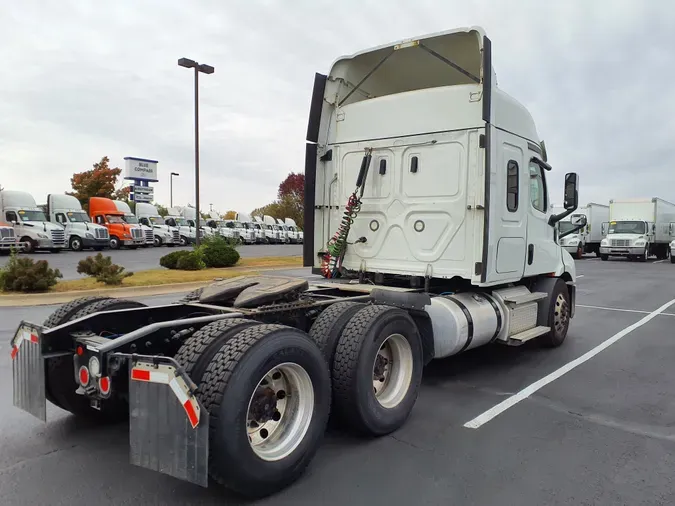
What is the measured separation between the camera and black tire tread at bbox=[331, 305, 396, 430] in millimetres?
3932

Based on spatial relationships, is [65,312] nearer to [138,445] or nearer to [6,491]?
[6,491]

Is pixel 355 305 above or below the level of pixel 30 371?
above

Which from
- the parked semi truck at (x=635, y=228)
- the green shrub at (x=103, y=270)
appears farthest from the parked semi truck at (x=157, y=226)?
the parked semi truck at (x=635, y=228)

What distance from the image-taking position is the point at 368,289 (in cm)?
560

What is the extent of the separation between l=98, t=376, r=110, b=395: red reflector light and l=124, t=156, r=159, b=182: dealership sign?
56.1 metres

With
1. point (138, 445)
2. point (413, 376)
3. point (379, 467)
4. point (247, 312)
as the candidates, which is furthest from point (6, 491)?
point (413, 376)

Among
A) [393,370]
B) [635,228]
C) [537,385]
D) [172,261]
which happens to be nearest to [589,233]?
[635,228]

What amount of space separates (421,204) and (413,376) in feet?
7.35

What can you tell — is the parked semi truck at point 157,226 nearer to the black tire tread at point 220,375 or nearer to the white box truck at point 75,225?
the white box truck at point 75,225

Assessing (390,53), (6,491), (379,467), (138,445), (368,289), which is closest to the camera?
(138,445)

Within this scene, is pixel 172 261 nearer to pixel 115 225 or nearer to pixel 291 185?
pixel 115 225

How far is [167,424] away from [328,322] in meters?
1.67

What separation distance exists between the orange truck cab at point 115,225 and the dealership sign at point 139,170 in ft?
71.0

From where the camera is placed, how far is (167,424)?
2.88 metres
